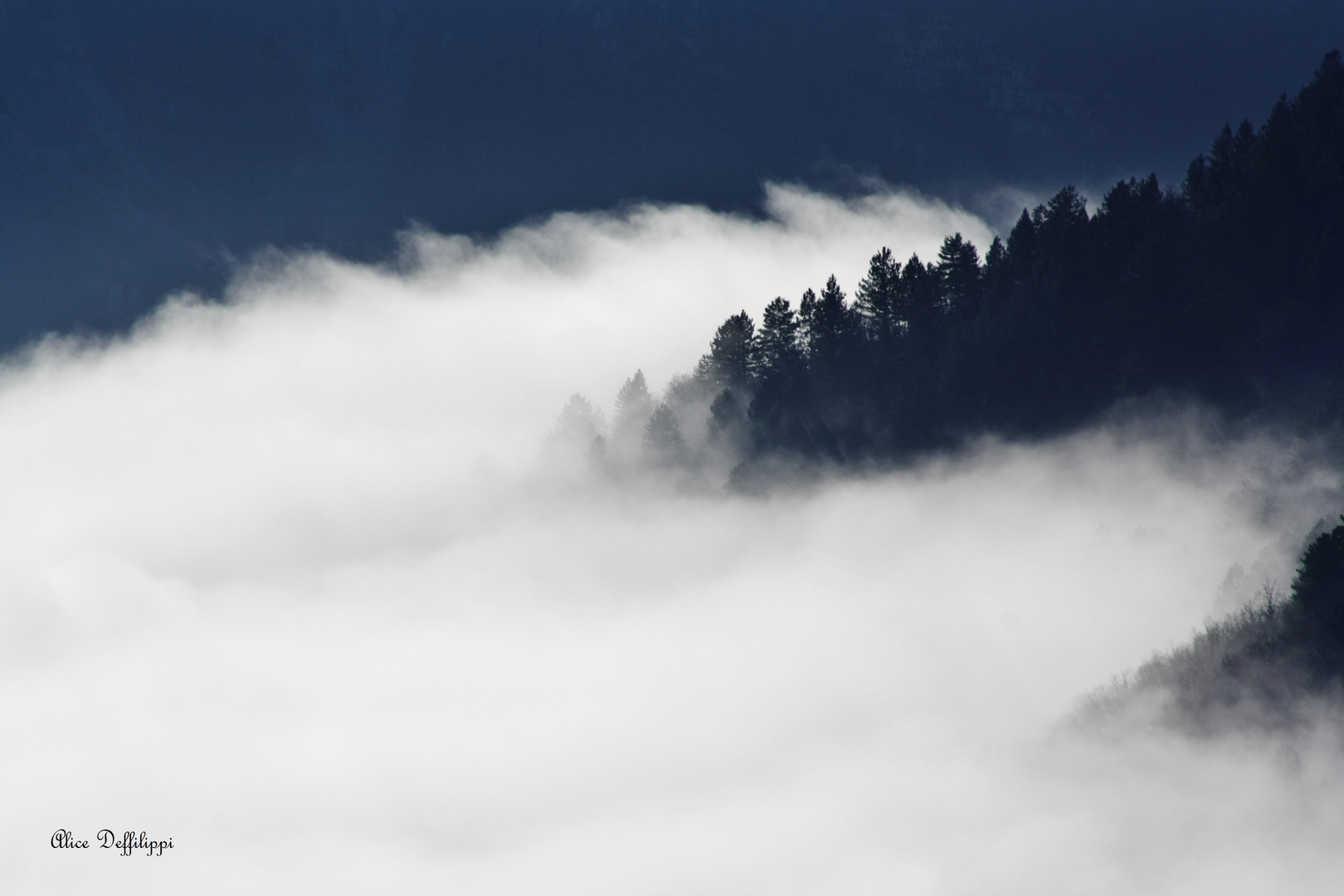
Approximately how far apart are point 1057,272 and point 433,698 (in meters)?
71.9

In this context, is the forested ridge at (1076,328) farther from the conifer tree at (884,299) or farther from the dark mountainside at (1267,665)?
the dark mountainside at (1267,665)

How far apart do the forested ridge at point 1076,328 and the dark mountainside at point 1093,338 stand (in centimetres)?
14

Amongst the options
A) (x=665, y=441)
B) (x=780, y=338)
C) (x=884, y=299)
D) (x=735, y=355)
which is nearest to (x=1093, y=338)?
(x=884, y=299)

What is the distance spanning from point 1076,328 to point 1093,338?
4.97 ft

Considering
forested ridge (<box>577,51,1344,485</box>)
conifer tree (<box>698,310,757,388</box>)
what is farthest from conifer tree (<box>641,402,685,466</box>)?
conifer tree (<box>698,310,757,388</box>)

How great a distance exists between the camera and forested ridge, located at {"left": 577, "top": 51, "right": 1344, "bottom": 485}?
3145 inches

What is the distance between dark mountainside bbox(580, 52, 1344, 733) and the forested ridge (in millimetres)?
136

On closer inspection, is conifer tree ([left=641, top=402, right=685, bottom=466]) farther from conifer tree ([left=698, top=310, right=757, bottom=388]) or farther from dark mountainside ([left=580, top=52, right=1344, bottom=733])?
conifer tree ([left=698, top=310, right=757, bottom=388])

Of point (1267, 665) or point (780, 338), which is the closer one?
point (1267, 665)

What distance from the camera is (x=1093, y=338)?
86.4 meters

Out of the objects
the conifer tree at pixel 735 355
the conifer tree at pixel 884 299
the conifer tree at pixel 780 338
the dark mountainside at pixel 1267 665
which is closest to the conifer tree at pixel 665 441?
the conifer tree at pixel 735 355

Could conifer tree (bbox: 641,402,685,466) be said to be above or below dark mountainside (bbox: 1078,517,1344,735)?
above

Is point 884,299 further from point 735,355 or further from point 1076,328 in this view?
point 1076,328

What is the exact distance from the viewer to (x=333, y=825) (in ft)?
343
